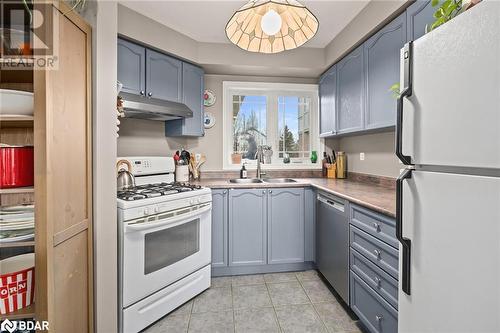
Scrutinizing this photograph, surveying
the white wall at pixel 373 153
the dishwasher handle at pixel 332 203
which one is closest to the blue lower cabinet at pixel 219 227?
the dishwasher handle at pixel 332 203

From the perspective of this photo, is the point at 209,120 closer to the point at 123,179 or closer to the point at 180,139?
the point at 180,139

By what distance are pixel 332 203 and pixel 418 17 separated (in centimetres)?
141

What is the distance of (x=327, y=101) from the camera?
9.19 ft

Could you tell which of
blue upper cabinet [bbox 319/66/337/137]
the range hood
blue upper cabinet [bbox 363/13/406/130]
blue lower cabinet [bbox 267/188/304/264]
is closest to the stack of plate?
the range hood

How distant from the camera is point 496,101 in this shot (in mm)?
631

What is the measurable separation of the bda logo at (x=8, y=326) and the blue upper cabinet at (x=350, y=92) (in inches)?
101

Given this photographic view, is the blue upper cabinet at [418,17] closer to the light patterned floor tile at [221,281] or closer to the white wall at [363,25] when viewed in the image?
the white wall at [363,25]

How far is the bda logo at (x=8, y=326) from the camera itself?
107 centimetres

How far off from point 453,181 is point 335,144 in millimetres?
2461

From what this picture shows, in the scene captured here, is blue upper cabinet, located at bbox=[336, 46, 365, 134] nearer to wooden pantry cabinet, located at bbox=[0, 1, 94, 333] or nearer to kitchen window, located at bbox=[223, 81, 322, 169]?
kitchen window, located at bbox=[223, 81, 322, 169]

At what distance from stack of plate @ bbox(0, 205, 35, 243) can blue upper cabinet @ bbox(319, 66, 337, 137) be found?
2585 mm

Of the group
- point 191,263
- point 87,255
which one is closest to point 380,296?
point 191,263

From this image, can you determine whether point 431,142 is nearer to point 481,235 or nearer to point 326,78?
point 481,235

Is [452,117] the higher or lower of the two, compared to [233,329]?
higher
